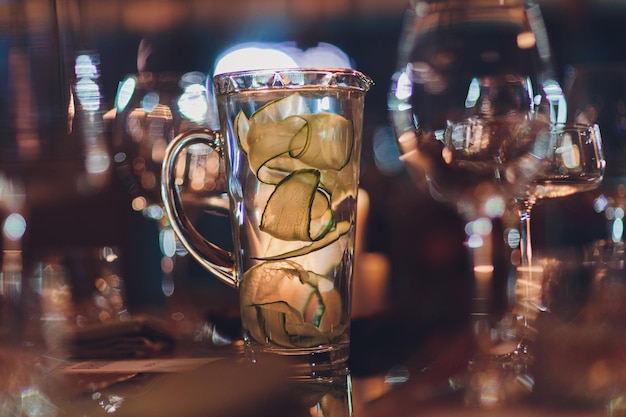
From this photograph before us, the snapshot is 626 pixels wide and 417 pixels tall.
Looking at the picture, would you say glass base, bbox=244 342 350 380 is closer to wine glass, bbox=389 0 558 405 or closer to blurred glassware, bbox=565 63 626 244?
wine glass, bbox=389 0 558 405

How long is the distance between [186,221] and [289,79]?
10 cm

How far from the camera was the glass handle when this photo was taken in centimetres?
49

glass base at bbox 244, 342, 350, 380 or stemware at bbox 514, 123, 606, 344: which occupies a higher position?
stemware at bbox 514, 123, 606, 344

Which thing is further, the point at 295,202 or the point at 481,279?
the point at 481,279

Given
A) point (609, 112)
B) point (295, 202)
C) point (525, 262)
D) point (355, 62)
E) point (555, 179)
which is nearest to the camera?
point (295, 202)

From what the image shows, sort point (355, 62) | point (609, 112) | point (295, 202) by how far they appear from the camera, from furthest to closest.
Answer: point (355, 62) < point (609, 112) < point (295, 202)

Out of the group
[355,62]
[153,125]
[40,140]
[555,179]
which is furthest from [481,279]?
[355,62]

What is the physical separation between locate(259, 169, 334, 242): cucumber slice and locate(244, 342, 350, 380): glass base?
0.06m

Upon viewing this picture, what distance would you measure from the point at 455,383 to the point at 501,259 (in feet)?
3.22

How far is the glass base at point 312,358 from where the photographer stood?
0.44 m

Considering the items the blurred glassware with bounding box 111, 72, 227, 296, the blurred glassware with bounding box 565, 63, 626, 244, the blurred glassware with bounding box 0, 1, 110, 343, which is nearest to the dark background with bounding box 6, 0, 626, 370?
the blurred glassware with bounding box 0, 1, 110, 343

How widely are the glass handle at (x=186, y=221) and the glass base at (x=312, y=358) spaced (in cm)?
5

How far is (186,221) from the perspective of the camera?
0.49 metres

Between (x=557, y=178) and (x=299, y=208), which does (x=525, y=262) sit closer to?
(x=557, y=178)
